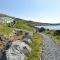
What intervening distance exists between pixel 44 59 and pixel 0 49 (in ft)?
16.0

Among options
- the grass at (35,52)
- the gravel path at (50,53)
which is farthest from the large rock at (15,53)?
the gravel path at (50,53)

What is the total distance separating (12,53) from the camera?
814 inches

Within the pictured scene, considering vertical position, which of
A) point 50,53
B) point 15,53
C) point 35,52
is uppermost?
point 15,53

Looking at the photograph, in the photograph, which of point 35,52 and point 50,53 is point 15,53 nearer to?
point 35,52

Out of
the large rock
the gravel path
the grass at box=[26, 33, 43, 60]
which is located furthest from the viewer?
the gravel path

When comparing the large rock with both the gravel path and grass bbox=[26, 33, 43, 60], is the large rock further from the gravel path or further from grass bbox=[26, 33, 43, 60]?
the gravel path

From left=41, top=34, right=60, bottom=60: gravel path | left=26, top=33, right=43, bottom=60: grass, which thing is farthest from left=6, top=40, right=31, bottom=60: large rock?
Answer: left=41, top=34, right=60, bottom=60: gravel path

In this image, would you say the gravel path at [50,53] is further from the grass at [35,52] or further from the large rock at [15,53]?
the large rock at [15,53]

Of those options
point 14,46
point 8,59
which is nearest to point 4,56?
point 8,59

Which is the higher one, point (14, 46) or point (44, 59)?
point (14, 46)

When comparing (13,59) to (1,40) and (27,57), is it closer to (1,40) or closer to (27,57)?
(27,57)

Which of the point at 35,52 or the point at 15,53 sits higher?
the point at 15,53

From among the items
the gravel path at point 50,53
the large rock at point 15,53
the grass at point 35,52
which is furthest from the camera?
the gravel path at point 50,53

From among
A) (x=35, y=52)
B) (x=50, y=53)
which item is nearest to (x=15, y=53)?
(x=35, y=52)
